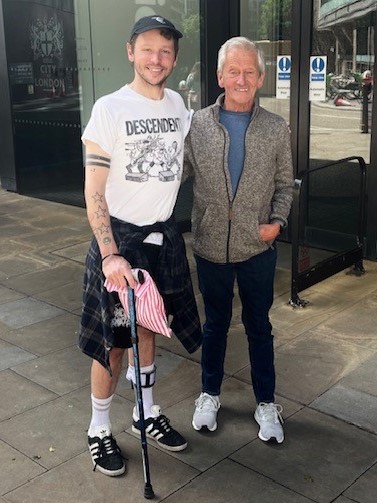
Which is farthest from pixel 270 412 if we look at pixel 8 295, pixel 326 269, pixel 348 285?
pixel 8 295

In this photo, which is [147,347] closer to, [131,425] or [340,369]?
[131,425]

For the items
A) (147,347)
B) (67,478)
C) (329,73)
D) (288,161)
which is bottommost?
(67,478)

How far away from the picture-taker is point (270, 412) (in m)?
3.32

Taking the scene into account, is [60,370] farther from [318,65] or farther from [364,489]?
[318,65]

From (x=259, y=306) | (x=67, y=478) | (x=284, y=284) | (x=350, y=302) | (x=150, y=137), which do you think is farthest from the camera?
(x=284, y=284)

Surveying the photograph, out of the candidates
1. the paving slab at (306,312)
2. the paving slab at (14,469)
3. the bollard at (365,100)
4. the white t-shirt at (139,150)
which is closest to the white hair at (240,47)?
the white t-shirt at (139,150)

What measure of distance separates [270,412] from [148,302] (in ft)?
3.19

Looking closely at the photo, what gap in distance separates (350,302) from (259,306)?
2.03 metres

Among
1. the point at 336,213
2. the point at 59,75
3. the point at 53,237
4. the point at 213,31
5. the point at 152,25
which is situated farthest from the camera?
the point at 59,75

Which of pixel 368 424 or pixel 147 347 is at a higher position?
pixel 147 347

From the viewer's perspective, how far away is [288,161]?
10.1 feet

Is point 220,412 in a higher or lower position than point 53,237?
lower

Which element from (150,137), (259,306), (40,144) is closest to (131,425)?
(259,306)

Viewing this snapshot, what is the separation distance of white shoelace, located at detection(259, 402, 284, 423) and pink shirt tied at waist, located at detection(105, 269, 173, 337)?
2.72 ft
